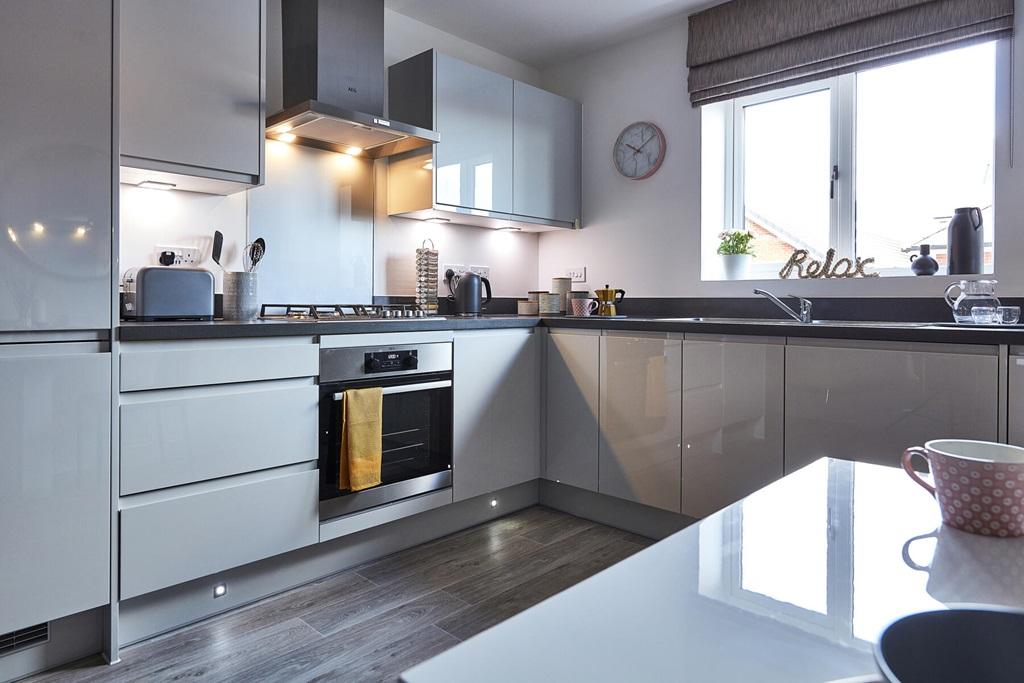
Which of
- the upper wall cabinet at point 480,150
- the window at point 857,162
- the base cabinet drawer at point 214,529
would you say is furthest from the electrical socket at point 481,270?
the base cabinet drawer at point 214,529

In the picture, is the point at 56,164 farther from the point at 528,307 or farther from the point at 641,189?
the point at 641,189

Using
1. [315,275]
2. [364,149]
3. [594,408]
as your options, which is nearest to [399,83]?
[364,149]

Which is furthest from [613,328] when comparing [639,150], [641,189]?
[639,150]

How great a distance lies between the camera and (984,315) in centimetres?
238

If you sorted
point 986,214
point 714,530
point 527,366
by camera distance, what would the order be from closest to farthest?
point 714,530
point 986,214
point 527,366

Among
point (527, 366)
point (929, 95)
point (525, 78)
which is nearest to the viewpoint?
point (929, 95)

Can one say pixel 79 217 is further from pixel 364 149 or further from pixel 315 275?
pixel 364 149

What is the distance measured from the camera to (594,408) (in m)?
2.90

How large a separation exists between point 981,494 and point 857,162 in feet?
9.44

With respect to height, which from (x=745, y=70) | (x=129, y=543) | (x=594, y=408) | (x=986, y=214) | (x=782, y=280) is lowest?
(x=129, y=543)

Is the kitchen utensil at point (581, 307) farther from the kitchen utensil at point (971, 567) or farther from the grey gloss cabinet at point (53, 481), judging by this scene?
the kitchen utensil at point (971, 567)

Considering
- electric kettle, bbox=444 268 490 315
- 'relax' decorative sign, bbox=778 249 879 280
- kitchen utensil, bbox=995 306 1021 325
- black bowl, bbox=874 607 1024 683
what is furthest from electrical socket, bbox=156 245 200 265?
kitchen utensil, bbox=995 306 1021 325

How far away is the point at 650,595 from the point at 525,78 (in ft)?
13.0

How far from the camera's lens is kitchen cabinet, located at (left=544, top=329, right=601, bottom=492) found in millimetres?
2912
